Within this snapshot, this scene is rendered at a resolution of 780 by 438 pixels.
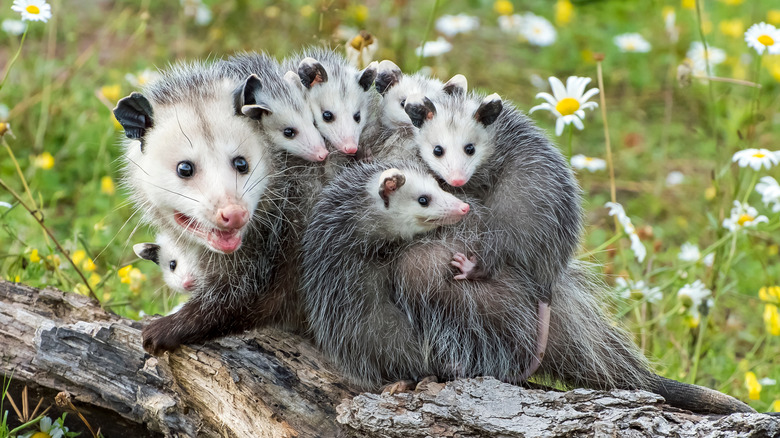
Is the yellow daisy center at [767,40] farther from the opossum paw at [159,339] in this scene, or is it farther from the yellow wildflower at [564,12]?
the yellow wildflower at [564,12]

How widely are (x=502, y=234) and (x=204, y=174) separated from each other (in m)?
0.67

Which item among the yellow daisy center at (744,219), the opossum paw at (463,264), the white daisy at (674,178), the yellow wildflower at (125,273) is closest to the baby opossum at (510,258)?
the opossum paw at (463,264)

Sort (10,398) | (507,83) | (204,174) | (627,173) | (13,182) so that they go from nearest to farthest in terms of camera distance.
→ 1. (204,174)
2. (10,398)
3. (13,182)
4. (627,173)
5. (507,83)

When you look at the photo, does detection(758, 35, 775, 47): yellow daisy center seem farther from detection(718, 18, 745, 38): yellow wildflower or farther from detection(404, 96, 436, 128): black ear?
detection(718, 18, 745, 38): yellow wildflower

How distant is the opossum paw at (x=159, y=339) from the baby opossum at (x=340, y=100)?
0.60 metres

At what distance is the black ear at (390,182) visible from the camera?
173 cm

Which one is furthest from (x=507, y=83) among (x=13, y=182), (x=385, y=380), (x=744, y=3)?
(x=385, y=380)

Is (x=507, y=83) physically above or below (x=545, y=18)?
below

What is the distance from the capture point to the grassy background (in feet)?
8.45

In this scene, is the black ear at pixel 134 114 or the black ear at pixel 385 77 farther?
the black ear at pixel 385 77

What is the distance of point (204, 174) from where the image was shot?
173cm

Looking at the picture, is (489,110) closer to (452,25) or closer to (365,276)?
(365,276)

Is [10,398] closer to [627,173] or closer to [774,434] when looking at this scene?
[774,434]

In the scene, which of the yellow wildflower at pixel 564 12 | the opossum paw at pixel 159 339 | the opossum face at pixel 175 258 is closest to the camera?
the opossum paw at pixel 159 339
